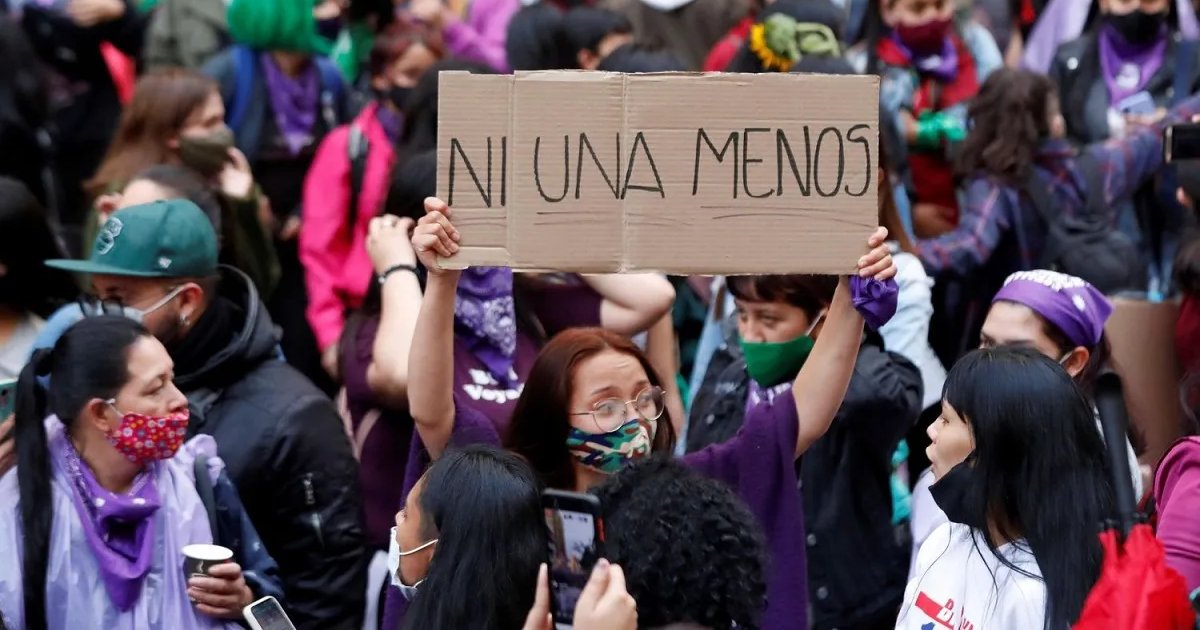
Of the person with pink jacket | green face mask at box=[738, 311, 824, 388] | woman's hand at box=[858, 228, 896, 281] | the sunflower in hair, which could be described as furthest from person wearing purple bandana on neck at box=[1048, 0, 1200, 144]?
woman's hand at box=[858, 228, 896, 281]

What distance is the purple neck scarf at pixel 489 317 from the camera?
488cm

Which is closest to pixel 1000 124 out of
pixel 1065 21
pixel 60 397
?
pixel 1065 21

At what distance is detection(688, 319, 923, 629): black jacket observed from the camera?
15.6ft

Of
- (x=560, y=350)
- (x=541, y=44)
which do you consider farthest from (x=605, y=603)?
(x=541, y=44)

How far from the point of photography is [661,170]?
3746 mm

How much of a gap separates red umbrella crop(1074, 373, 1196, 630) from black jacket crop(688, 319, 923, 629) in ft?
5.18

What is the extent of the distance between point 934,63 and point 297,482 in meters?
3.92

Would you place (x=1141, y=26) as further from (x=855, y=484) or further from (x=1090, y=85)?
(x=855, y=484)

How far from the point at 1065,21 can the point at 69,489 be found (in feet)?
18.6

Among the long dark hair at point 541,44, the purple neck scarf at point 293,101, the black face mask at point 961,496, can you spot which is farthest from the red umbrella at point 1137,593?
the purple neck scarf at point 293,101

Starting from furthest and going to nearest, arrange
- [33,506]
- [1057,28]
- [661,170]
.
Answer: [1057,28] < [33,506] < [661,170]

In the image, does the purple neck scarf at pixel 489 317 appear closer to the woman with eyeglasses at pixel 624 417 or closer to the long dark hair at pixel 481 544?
the woman with eyeglasses at pixel 624 417

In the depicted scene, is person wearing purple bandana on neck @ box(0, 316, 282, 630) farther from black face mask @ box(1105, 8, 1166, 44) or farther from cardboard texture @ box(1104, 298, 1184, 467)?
black face mask @ box(1105, 8, 1166, 44)

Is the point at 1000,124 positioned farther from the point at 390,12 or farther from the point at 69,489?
the point at 69,489
